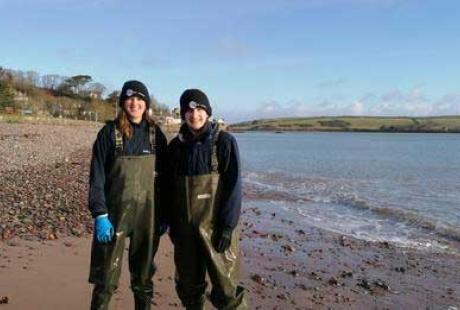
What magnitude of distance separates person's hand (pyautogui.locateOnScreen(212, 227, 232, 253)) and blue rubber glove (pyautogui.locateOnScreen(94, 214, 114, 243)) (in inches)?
41.0

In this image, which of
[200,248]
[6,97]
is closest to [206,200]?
[200,248]

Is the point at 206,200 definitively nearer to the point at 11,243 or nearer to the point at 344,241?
the point at 11,243

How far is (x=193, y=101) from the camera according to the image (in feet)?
18.4

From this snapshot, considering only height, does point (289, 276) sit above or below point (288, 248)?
above

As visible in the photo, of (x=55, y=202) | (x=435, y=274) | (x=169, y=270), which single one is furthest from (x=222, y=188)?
(x=55, y=202)

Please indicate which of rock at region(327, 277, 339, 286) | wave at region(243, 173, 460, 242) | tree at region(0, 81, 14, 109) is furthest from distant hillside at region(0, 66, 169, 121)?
rock at region(327, 277, 339, 286)

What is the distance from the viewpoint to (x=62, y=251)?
9398 millimetres

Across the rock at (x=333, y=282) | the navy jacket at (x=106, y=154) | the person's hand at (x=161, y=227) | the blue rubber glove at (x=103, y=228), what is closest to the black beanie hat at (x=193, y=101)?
the navy jacket at (x=106, y=154)

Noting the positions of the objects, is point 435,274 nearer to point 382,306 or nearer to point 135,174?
point 382,306

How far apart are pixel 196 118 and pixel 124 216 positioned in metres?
1.23

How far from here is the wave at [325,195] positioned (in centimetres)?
1639

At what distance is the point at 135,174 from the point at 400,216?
13.9 metres

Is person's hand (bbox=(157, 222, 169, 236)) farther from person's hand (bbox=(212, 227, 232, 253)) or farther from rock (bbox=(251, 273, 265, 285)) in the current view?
rock (bbox=(251, 273, 265, 285))

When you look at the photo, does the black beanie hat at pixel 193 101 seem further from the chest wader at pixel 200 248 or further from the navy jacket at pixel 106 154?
the navy jacket at pixel 106 154
